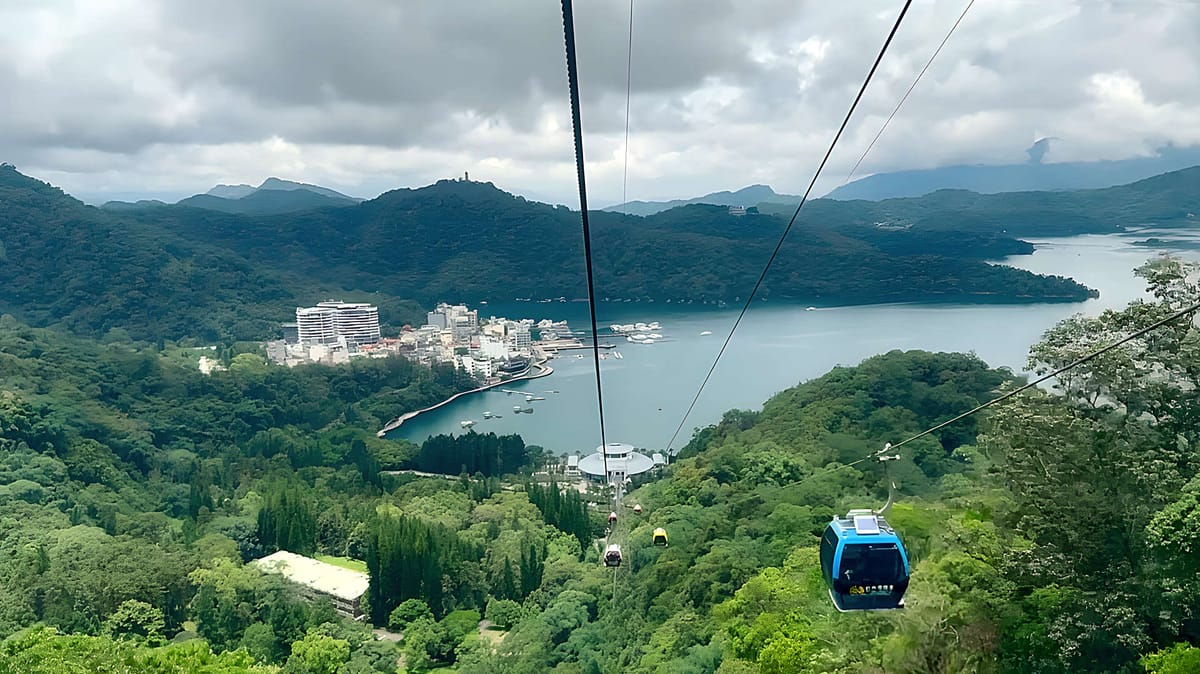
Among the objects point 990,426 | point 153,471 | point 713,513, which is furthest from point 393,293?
point 990,426

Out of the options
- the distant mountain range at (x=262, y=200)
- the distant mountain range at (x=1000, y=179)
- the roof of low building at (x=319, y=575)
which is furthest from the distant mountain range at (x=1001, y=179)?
the distant mountain range at (x=262, y=200)

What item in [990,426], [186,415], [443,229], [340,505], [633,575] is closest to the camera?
[990,426]

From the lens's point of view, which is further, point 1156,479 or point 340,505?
point 340,505

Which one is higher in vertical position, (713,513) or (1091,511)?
(1091,511)

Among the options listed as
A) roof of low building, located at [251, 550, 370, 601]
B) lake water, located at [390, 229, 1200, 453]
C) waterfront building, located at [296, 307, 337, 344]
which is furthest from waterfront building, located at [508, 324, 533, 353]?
roof of low building, located at [251, 550, 370, 601]

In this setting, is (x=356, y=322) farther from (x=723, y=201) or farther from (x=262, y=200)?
(x=262, y=200)

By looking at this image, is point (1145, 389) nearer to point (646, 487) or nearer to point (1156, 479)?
point (1156, 479)
